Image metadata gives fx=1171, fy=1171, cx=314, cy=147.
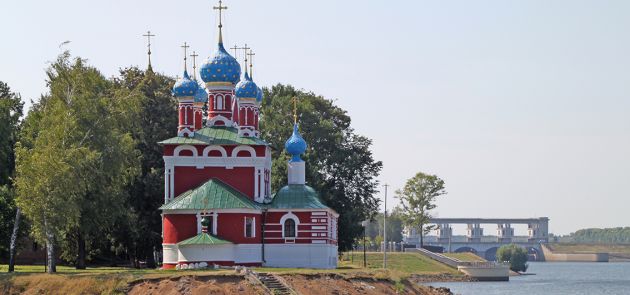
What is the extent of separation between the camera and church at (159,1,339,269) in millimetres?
67250

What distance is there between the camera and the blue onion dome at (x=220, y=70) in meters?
73.2

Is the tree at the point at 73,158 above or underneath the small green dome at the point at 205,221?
above

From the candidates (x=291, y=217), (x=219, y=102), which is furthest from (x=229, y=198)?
(x=219, y=102)

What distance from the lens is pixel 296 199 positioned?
7112 cm

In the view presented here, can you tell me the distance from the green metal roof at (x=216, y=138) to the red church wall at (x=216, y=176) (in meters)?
1.57

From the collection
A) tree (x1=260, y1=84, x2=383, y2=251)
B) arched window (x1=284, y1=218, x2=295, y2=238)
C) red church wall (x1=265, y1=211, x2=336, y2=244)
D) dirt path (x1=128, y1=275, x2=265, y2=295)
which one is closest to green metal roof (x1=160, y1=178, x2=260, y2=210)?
red church wall (x1=265, y1=211, x2=336, y2=244)

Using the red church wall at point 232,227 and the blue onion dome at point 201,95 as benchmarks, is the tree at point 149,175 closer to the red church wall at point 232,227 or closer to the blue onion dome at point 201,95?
the blue onion dome at point 201,95

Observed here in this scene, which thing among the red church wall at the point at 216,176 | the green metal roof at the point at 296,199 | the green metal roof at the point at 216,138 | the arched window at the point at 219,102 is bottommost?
→ the green metal roof at the point at 296,199

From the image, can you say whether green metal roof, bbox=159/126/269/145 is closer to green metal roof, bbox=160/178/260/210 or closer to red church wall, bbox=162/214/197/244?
green metal roof, bbox=160/178/260/210

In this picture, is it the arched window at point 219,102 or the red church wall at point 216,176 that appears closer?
the red church wall at point 216,176

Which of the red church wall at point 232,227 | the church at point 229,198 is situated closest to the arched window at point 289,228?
the church at point 229,198

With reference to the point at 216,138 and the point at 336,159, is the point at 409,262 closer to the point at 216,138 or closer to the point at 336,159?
the point at 336,159

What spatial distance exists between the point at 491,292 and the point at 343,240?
17070 millimetres

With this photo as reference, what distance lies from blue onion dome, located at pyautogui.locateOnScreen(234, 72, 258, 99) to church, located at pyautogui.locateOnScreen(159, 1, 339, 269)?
1027mm
